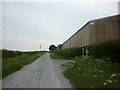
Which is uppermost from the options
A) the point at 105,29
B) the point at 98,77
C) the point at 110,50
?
the point at 105,29

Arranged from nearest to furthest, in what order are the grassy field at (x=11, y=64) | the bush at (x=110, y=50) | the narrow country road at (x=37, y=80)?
1. the narrow country road at (x=37, y=80)
2. the bush at (x=110, y=50)
3. the grassy field at (x=11, y=64)

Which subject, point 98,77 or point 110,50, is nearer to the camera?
point 98,77

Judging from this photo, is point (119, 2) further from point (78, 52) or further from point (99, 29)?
point (78, 52)

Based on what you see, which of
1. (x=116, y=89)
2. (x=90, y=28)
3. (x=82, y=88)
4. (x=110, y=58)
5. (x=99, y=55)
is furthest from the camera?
(x=90, y=28)

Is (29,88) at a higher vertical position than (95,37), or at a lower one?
lower

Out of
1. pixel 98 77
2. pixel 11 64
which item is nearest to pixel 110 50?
pixel 98 77

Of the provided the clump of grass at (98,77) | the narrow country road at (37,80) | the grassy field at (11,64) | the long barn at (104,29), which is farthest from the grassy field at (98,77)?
the long barn at (104,29)

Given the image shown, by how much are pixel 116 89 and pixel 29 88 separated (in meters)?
3.88

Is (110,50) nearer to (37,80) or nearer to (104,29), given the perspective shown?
(37,80)

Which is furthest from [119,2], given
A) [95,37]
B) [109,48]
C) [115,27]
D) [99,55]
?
[95,37]

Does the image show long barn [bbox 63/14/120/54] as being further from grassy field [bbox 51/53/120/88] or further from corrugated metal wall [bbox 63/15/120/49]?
grassy field [bbox 51/53/120/88]

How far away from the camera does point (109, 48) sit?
14.1 m

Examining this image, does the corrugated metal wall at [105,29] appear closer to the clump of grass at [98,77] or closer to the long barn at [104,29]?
the long barn at [104,29]

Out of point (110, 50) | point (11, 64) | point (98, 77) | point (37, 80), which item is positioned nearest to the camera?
point (98, 77)
